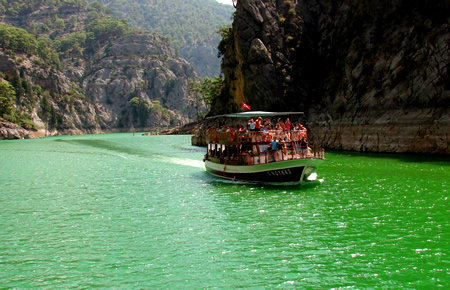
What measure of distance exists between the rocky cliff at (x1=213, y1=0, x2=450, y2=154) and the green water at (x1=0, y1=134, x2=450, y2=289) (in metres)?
15.9

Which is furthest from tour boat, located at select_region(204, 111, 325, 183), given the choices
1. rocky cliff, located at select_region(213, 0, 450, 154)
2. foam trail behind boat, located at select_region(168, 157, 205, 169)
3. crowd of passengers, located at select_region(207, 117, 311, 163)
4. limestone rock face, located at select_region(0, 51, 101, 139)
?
limestone rock face, located at select_region(0, 51, 101, 139)

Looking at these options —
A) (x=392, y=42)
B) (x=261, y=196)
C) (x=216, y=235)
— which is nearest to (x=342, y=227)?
(x=216, y=235)

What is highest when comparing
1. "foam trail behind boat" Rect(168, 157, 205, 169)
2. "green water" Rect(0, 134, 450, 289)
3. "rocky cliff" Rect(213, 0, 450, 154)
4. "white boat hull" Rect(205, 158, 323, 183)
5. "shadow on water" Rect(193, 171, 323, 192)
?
"rocky cliff" Rect(213, 0, 450, 154)

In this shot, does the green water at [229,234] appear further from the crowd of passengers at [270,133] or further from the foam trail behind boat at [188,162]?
the foam trail behind boat at [188,162]

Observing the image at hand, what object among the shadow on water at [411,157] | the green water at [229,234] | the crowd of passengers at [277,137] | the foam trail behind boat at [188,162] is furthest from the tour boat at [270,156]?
the shadow on water at [411,157]

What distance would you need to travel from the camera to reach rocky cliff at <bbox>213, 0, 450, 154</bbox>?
143 feet

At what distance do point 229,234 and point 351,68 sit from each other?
46.0 m

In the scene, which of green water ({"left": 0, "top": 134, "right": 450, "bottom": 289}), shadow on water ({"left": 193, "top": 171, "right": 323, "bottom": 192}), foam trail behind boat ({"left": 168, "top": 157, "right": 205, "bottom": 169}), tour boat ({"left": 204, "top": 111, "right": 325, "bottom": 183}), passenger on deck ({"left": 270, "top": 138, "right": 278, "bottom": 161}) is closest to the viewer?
green water ({"left": 0, "top": 134, "right": 450, "bottom": 289})

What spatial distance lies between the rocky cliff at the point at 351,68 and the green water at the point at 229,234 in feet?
52.2

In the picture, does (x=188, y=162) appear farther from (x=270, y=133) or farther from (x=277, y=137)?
(x=277, y=137)

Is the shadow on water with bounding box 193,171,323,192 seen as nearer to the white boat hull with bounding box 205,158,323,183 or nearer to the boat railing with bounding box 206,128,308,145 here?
the white boat hull with bounding box 205,158,323,183

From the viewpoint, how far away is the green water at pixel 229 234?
41.1 feet

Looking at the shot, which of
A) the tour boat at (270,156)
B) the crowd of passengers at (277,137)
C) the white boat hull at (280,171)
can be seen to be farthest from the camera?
the crowd of passengers at (277,137)

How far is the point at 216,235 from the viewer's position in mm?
16812
